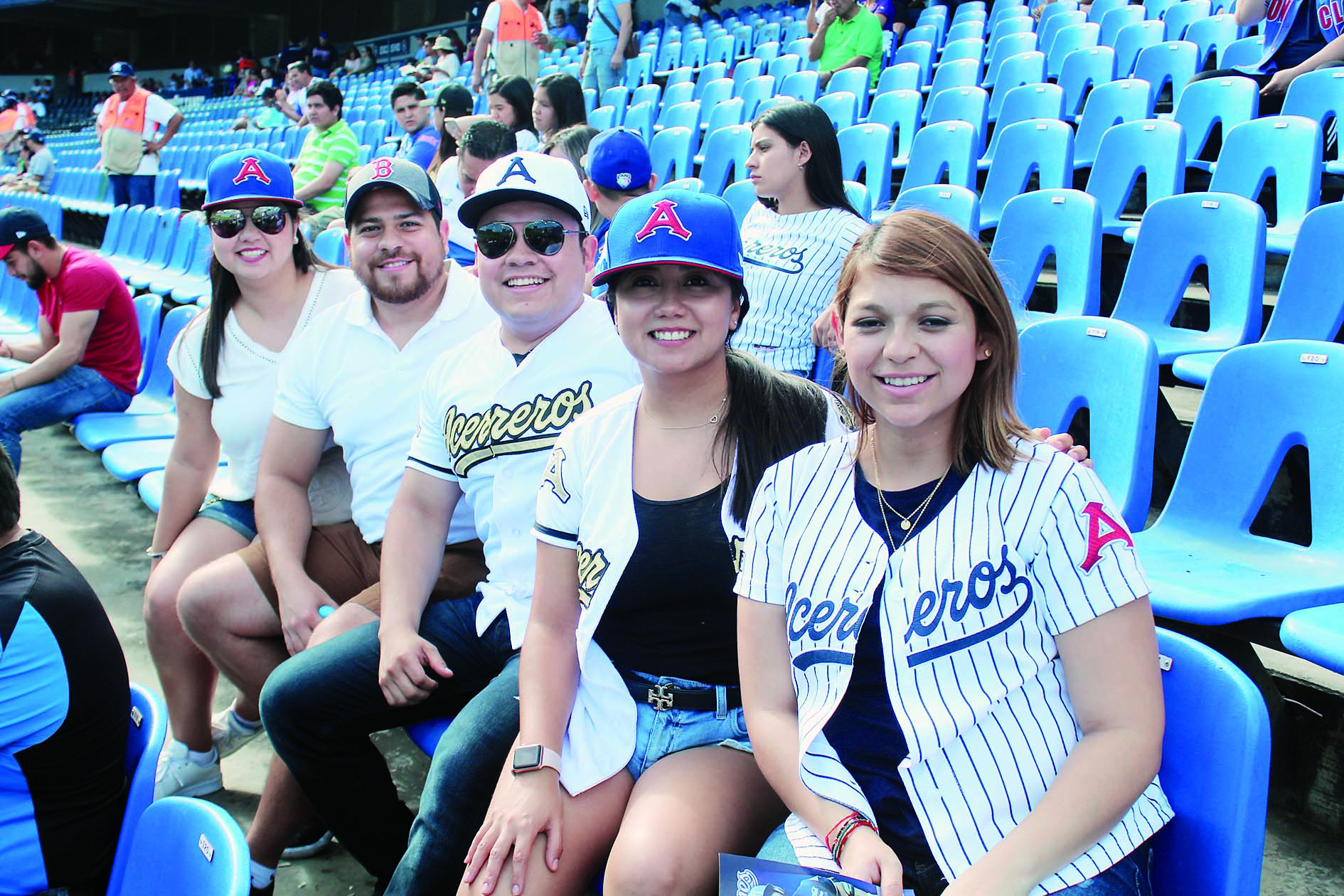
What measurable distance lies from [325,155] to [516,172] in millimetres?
5281

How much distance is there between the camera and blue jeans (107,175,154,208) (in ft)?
35.8

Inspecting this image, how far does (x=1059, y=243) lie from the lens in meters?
3.65

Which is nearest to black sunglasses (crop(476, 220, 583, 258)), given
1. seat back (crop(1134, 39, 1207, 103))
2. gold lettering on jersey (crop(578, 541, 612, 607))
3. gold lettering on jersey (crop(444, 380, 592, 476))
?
gold lettering on jersey (crop(444, 380, 592, 476))

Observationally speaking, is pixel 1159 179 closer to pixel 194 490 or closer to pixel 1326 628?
pixel 1326 628

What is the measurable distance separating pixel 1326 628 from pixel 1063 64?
539cm

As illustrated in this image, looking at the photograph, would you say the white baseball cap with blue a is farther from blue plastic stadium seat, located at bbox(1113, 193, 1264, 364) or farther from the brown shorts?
blue plastic stadium seat, located at bbox(1113, 193, 1264, 364)

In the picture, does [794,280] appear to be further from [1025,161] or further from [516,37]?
[516,37]

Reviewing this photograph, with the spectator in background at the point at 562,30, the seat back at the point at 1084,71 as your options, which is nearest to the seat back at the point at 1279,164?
the seat back at the point at 1084,71

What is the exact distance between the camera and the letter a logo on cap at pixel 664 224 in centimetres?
161

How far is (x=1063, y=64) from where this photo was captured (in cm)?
621

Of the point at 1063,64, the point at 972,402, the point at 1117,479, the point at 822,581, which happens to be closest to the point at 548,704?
the point at 822,581

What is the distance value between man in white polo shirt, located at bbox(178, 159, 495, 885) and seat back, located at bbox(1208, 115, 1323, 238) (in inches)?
121

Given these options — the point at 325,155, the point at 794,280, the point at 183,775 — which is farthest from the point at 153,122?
the point at 183,775

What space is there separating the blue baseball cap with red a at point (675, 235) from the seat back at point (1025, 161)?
3367 millimetres
